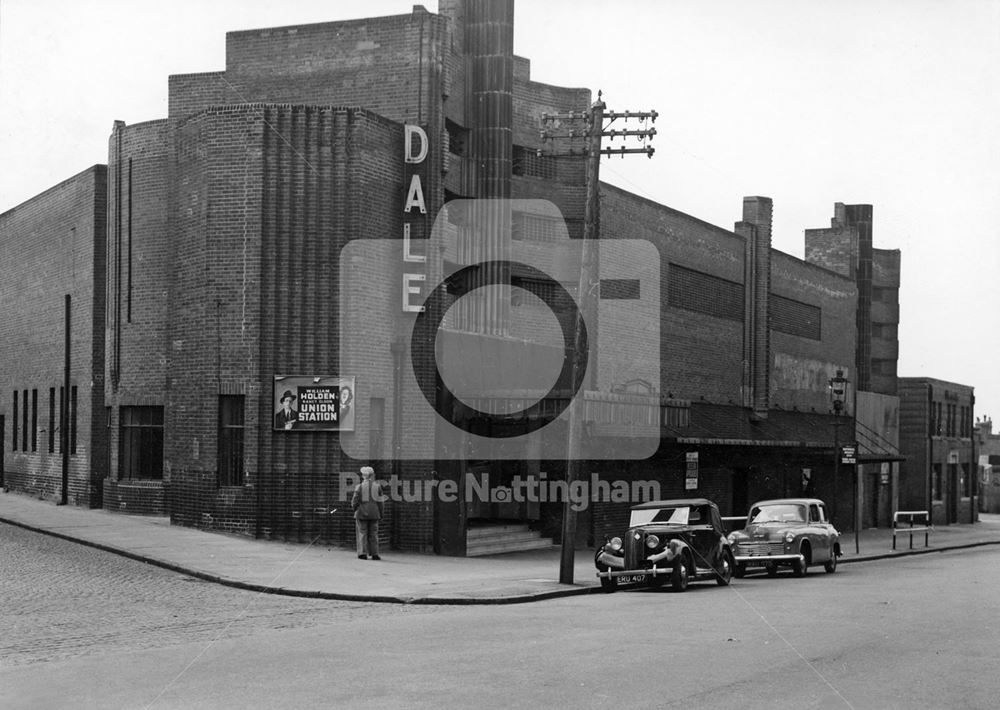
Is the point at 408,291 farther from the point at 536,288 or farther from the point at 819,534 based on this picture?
the point at 819,534

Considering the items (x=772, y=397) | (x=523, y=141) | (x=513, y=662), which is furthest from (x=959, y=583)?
(x=772, y=397)

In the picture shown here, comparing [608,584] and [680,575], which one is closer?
[680,575]

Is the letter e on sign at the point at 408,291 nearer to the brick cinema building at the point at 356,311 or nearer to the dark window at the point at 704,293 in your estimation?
the brick cinema building at the point at 356,311

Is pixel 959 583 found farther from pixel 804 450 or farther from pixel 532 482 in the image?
pixel 804 450

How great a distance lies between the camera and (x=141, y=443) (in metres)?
29.5

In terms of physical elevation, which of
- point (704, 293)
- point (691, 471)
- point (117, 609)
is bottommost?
point (117, 609)

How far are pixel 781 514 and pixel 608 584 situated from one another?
23.0ft

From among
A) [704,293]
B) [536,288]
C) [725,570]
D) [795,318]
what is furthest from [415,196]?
[795,318]

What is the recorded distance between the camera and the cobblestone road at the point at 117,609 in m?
13.8

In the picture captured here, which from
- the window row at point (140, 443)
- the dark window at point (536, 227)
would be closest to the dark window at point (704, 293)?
the dark window at point (536, 227)

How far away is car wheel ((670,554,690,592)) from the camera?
67.4ft

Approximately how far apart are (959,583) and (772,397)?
22.8m

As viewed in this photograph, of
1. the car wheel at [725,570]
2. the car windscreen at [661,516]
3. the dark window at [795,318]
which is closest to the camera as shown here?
the car windscreen at [661,516]

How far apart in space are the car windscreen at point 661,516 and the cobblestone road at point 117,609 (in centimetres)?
587
